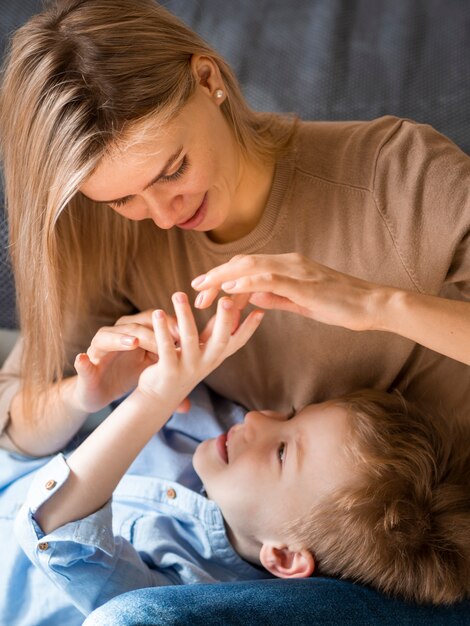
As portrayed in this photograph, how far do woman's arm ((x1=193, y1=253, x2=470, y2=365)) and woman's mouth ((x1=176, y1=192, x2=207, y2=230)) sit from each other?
156 millimetres

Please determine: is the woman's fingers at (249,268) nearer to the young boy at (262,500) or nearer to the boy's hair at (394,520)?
the young boy at (262,500)

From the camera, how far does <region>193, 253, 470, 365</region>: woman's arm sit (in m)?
1.04

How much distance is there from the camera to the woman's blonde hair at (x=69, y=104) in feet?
3.40

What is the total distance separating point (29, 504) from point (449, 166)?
0.86 meters

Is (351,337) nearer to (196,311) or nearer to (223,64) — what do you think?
(196,311)

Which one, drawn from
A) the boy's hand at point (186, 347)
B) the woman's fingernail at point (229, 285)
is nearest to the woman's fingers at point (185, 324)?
the boy's hand at point (186, 347)

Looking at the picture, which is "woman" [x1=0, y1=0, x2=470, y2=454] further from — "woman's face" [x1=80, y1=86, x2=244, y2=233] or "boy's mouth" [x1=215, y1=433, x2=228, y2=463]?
"boy's mouth" [x1=215, y1=433, x2=228, y2=463]

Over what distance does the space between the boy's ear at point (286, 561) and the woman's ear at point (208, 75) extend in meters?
0.74

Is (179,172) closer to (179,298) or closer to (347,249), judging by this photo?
(179,298)

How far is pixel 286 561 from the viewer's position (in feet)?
4.19

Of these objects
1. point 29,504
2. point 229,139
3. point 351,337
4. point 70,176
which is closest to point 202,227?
point 229,139

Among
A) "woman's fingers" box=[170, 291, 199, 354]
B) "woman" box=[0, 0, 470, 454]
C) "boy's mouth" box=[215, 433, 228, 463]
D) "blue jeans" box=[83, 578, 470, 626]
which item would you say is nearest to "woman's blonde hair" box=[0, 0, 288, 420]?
"woman" box=[0, 0, 470, 454]

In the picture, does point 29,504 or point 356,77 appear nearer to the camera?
point 29,504

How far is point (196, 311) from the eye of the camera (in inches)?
57.3
